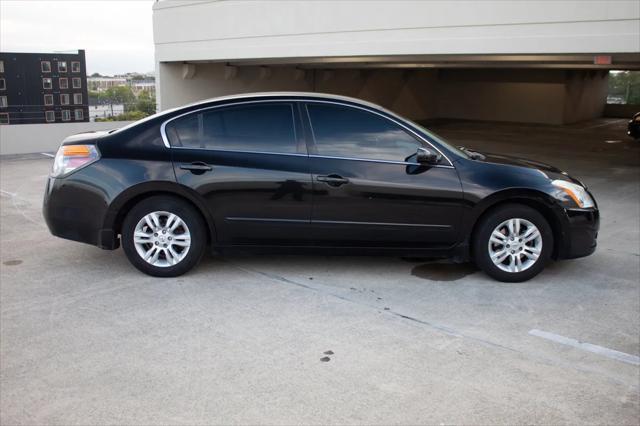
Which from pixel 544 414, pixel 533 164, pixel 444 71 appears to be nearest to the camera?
pixel 544 414

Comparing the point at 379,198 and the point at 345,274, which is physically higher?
the point at 379,198

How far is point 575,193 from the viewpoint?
5.62 metres

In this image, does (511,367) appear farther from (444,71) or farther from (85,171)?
(444,71)

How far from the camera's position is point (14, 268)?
5723 mm

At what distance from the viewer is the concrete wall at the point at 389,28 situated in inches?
338

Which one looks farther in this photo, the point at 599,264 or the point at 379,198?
the point at 599,264

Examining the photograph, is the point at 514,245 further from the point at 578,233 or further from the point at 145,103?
the point at 145,103

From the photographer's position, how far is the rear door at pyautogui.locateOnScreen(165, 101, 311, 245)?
538cm

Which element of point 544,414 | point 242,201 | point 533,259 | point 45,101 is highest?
point 45,101

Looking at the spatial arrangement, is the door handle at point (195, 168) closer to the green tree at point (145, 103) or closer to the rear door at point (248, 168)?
the rear door at point (248, 168)

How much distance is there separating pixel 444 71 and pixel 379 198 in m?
25.9

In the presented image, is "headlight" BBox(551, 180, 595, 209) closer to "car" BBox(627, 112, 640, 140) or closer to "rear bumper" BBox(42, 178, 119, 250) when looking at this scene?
"rear bumper" BBox(42, 178, 119, 250)

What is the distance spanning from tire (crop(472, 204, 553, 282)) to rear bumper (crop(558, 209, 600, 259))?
15cm

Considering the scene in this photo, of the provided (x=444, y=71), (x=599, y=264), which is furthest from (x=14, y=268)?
(x=444, y=71)
